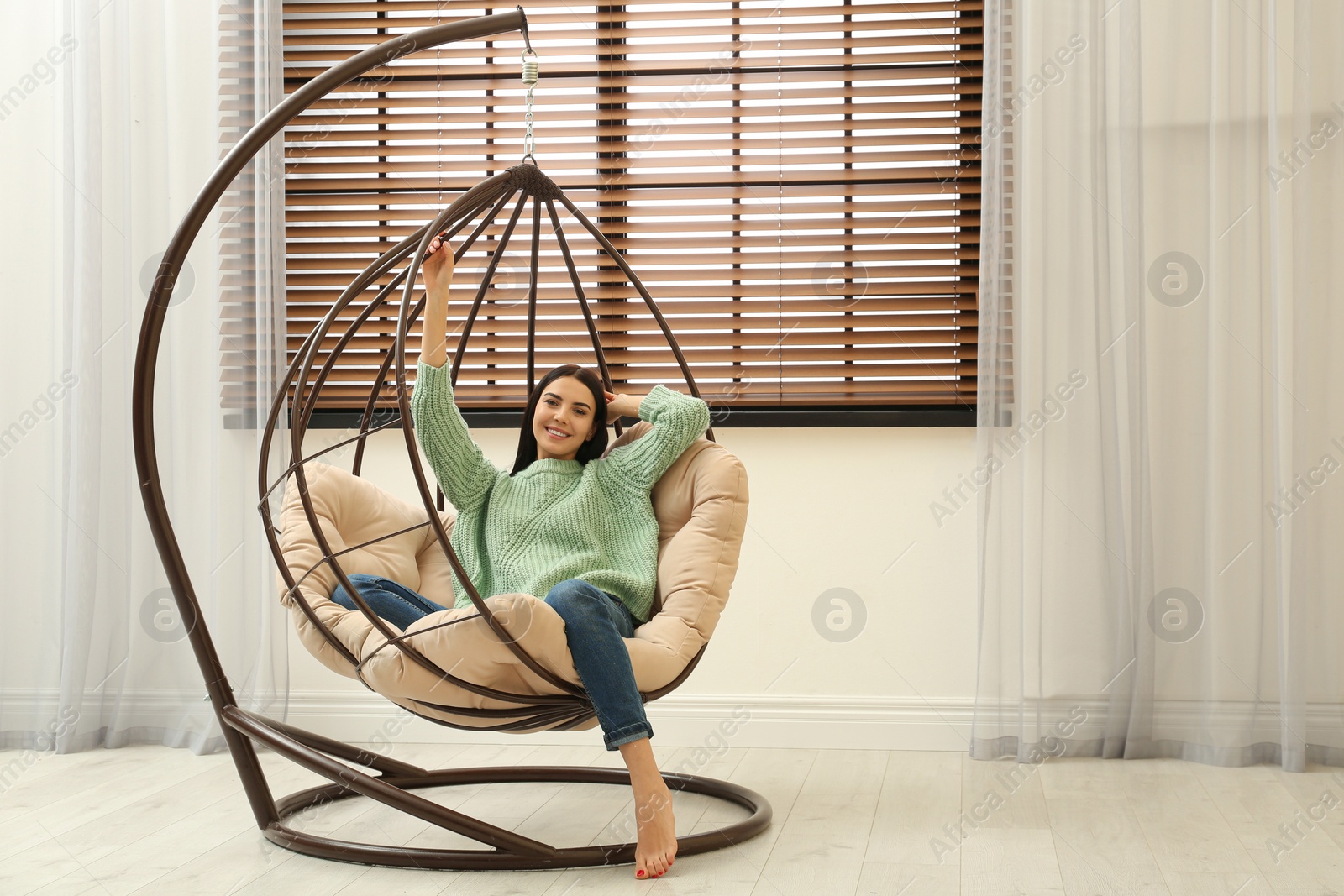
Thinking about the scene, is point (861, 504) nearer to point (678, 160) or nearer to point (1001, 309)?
point (1001, 309)

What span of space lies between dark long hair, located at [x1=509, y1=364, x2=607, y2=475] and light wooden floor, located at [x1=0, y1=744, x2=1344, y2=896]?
2.27 ft

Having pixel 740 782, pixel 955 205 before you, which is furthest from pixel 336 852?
pixel 955 205

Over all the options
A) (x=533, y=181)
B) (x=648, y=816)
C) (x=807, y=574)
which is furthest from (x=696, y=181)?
(x=648, y=816)

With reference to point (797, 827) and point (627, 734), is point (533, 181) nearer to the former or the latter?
point (627, 734)

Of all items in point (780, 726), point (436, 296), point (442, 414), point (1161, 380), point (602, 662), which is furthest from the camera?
point (780, 726)

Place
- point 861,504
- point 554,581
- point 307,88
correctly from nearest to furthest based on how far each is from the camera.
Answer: point 307,88
point 554,581
point 861,504

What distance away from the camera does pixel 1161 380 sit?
105 inches

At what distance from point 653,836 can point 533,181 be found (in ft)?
3.90

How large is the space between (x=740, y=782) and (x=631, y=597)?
609 millimetres

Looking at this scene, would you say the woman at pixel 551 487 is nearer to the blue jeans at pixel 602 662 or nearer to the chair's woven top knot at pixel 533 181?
the blue jeans at pixel 602 662

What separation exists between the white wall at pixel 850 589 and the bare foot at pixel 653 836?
0.97 meters

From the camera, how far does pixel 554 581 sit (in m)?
2.16

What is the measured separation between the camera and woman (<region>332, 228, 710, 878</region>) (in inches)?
83.9

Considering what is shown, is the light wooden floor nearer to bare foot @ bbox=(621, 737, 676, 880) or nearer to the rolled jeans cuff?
bare foot @ bbox=(621, 737, 676, 880)
